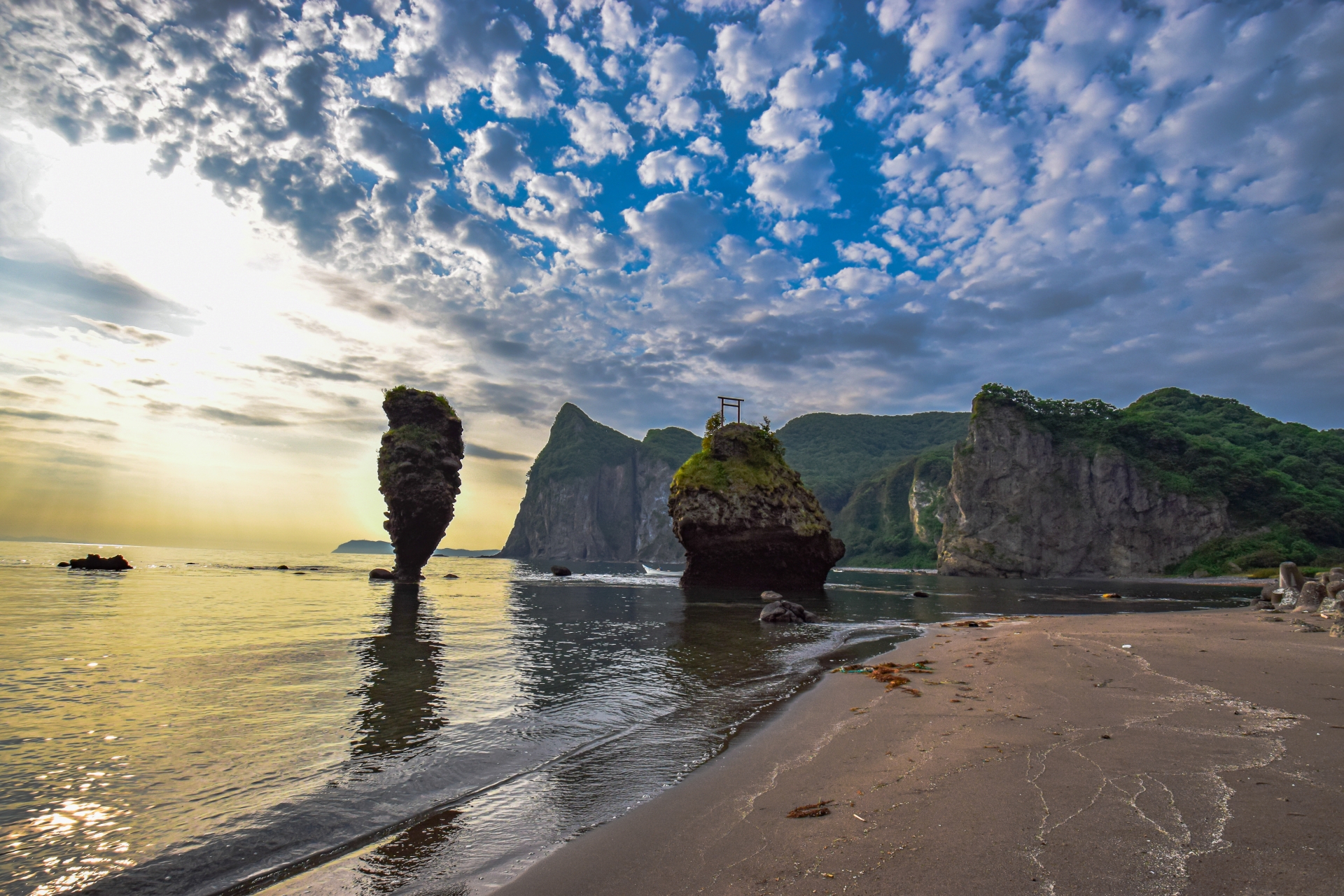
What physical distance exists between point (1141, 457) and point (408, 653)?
415ft

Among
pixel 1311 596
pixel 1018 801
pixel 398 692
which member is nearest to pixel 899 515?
pixel 1311 596

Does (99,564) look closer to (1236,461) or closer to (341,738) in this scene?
(341,738)

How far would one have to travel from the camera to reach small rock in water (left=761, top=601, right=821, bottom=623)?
84.7ft

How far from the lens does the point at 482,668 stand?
1398 cm

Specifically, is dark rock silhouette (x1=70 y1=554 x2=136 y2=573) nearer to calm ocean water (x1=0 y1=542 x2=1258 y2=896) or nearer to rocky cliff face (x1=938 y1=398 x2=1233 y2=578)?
calm ocean water (x1=0 y1=542 x2=1258 y2=896)

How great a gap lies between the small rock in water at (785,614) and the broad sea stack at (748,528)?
78.9 ft

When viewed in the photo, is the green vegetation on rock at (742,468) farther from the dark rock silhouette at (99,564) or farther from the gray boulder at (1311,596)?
the dark rock silhouette at (99,564)

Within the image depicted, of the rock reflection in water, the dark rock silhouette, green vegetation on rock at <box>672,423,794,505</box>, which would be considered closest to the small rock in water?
the rock reflection in water

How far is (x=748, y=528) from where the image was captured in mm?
51906

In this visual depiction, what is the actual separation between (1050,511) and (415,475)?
10882 centimetres

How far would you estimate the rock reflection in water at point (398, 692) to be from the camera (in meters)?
8.38

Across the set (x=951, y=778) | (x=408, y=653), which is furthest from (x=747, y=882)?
(x=408, y=653)

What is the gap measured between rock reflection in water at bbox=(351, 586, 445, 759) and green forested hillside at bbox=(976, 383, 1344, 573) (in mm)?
104066

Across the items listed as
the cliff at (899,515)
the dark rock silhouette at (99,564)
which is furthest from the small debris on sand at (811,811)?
the cliff at (899,515)
